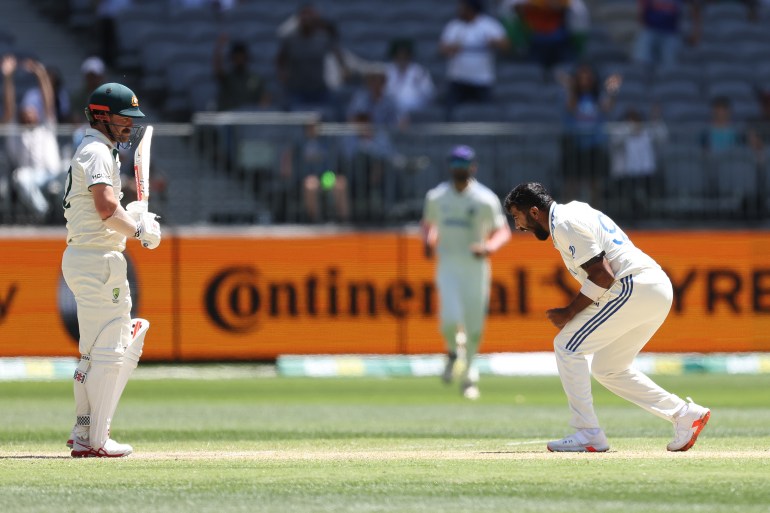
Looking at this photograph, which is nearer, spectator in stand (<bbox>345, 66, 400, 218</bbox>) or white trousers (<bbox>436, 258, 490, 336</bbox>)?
white trousers (<bbox>436, 258, 490, 336</bbox>)

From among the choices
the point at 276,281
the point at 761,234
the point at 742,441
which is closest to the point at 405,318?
the point at 276,281

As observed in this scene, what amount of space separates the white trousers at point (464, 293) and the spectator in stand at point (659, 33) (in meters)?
8.90

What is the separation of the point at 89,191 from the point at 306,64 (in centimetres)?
1262

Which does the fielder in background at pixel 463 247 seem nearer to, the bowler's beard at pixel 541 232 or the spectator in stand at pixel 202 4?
the bowler's beard at pixel 541 232

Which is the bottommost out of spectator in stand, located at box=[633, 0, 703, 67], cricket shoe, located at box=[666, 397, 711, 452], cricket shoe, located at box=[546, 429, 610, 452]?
cricket shoe, located at box=[546, 429, 610, 452]

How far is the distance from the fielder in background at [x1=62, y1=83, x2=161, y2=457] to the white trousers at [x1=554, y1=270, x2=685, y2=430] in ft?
9.41

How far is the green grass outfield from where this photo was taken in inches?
316

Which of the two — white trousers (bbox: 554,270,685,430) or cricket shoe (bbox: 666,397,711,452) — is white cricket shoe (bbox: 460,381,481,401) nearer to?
white trousers (bbox: 554,270,685,430)

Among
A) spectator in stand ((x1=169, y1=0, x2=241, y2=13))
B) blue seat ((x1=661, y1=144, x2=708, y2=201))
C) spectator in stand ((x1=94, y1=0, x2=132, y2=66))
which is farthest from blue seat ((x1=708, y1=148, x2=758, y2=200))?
spectator in stand ((x1=94, y1=0, x2=132, y2=66))

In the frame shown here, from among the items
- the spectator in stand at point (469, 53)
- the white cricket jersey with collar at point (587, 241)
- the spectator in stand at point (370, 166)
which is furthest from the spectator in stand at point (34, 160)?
the white cricket jersey with collar at point (587, 241)

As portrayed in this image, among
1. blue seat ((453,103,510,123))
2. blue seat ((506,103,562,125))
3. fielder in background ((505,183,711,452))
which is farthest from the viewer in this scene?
blue seat ((506,103,562,125))

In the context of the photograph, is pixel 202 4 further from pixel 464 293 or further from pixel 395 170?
pixel 464 293

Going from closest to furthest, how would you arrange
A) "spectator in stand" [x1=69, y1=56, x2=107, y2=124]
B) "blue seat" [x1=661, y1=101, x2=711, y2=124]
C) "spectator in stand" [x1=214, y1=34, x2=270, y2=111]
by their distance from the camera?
1. "spectator in stand" [x1=69, y1=56, x2=107, y2=124]
2. "spectator in stand" [x1=214, y1=34, x2=270, y2=111]
3. "blue seat" [x1=661, y1=101, x2=711, y2=124]

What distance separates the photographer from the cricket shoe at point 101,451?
10.1 metres
